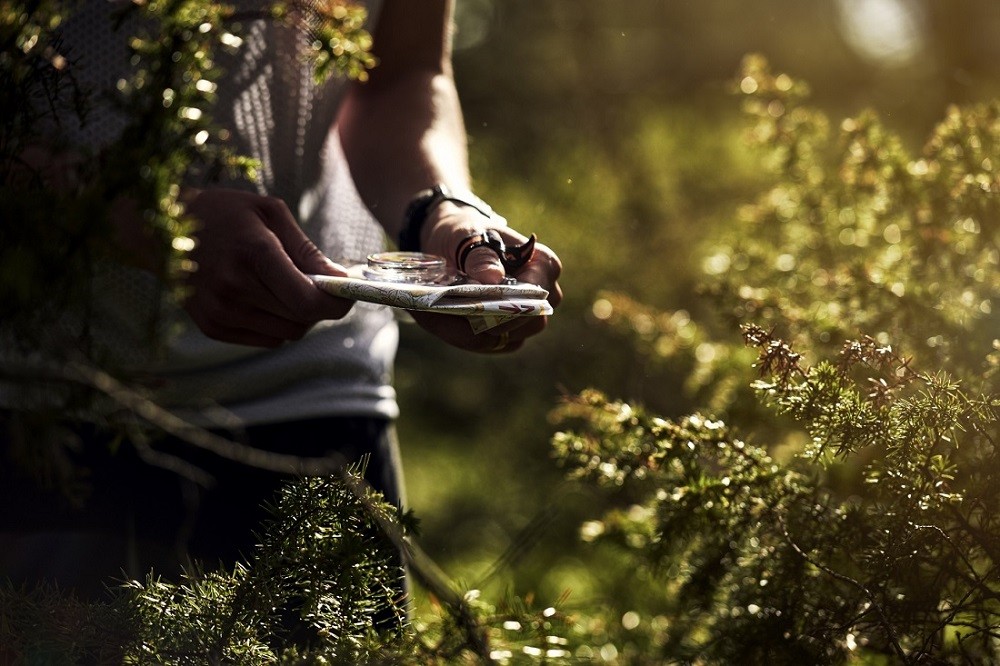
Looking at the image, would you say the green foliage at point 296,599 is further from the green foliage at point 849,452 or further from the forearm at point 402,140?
the forearm at point 402,140

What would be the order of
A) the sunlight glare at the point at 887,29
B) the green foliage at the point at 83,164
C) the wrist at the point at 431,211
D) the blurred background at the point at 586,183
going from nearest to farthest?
the green foliage at the point at 83,164, the wrist at the point at 431,211, the blurred background at the point at 586,183, the sunlight glare at the point at 887,29

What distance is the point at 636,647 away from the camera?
1181 millimetres

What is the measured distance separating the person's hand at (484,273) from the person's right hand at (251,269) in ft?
0.37

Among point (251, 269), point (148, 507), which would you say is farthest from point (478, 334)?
point (148, 507)

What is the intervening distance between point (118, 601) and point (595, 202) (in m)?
2.55

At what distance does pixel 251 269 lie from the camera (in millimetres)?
1045

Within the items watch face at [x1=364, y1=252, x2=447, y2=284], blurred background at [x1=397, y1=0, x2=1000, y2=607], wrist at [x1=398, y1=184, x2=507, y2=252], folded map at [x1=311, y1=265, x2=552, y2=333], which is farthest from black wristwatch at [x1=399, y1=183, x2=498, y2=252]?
blurred background at [x1=397, y1=0, x2=1000, y2=607]

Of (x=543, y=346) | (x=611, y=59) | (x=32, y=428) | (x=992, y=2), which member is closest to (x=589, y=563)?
(x=543, y=346)

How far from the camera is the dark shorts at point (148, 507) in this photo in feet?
3.45

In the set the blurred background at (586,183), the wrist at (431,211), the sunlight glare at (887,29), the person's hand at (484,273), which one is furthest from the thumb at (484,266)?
the sunlight glare at (887,29)

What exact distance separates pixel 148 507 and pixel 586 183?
230cm

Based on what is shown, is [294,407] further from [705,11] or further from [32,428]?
[705,11]

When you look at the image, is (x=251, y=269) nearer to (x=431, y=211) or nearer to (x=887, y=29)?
(x=431, y=211)

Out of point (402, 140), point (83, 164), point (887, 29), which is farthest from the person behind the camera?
point (887, 29)
